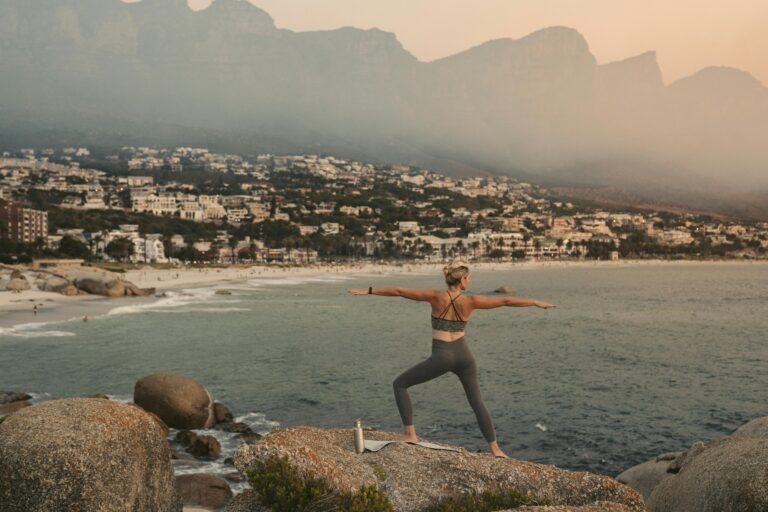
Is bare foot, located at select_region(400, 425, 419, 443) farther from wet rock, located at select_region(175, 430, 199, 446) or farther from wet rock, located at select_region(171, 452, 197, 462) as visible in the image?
wet rock, located at select_region(175, 430, 199, 446)

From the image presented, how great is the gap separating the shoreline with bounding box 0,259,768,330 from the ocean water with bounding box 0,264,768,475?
261cm

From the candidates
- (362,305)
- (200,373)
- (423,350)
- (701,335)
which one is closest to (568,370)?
(423,350)

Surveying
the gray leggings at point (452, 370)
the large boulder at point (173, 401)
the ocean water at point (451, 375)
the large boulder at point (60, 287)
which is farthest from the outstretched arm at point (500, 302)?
the large boulder at point (60, 287)

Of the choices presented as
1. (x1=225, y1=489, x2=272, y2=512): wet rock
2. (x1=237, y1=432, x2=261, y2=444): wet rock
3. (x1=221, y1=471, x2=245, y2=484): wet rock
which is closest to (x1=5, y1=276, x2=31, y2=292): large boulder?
(x1=237, y1=432, x2=261, y2=444): wet rock

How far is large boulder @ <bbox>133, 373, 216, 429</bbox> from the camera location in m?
19.2

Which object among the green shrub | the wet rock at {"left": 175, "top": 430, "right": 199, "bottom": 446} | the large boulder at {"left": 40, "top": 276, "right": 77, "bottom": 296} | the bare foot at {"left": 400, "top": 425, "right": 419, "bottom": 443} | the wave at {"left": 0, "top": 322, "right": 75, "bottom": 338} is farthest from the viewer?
the large boulder at {"left": 40, "top": 276, "right": 77, "bottom": 296}

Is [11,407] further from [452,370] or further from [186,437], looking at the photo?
[452,370]

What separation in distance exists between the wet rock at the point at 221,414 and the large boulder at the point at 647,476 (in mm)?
11787

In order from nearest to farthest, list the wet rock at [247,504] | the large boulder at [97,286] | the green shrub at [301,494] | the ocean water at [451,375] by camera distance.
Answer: the green shrub at [301,494] → the wet rock at [247,504] → the ocean water at [451,375] → the large boulder at [97,286]

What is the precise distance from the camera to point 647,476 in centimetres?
1231

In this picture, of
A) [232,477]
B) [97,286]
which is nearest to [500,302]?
[232,477]

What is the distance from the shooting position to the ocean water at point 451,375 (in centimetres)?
2106

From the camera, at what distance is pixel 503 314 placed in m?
62.9

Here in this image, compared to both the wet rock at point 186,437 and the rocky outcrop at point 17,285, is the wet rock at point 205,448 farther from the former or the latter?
the rocky outcrop at point 17,285
